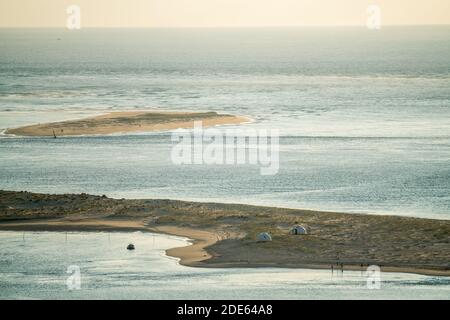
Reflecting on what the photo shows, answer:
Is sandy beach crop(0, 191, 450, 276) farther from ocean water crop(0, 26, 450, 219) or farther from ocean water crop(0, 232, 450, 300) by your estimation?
ocean water crop(0, 26, 450, 219)

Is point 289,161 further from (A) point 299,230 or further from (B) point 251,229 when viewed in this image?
(A) point 299,230

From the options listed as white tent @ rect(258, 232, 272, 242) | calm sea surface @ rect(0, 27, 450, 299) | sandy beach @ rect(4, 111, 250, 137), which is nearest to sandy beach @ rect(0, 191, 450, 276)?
white tent @ rect(258, 232, 272, 242)

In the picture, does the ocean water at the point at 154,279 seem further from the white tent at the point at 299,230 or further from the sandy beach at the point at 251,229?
the white tent at the point at 299,230

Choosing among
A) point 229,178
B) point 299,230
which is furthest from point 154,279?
point 229,178

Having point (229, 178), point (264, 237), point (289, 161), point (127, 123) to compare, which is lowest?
point (229, 178)

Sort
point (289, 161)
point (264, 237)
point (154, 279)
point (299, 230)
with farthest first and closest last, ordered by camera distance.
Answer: point (289, 161) → point (299, 230) → point (264, 237) → point (154, 279)
